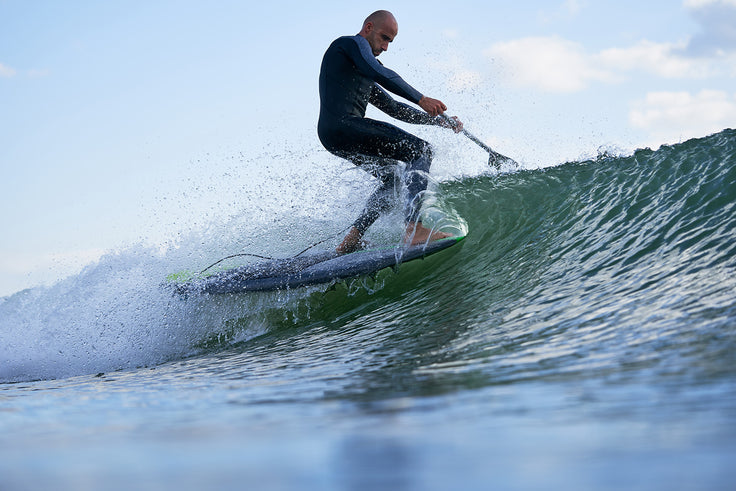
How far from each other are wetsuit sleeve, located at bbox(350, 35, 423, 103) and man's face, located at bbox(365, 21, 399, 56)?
159mm

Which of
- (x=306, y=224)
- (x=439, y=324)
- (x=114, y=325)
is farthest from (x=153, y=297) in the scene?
(x=439, y=324)

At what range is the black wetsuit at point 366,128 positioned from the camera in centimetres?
441

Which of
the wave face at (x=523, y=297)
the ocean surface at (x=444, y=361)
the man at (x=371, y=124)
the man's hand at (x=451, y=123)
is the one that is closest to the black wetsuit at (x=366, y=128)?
the man at (x=371, y=124)

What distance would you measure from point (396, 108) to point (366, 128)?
504mm

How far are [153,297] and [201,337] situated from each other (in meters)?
0.71

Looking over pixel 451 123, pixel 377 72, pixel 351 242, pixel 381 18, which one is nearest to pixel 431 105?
pixel 377 72

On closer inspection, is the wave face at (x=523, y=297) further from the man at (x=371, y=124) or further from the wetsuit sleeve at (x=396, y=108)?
the wetsuit sleeve at (x=396, y=108)

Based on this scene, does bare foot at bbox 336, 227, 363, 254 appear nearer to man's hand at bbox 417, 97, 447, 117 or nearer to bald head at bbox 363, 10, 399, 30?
man's hand at bbox 417, 97, 447, 117

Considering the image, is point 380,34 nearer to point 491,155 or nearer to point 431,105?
point 431,105

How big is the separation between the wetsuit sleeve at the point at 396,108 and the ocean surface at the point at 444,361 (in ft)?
2.33

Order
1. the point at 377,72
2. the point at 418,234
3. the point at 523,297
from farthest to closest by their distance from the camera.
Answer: the point at 418,234 → the point at 377,72 → the point at 523,297

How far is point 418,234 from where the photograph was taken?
15.6 ft

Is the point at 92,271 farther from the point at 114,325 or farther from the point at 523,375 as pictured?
→ the point at 523,375

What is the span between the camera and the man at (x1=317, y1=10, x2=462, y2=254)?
441cm
